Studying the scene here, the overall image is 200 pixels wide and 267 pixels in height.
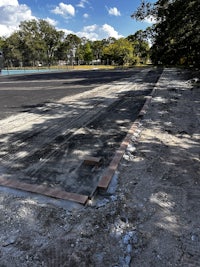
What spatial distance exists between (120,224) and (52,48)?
6431 cm

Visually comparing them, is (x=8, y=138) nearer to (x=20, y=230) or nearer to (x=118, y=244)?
(x=20, y=230)

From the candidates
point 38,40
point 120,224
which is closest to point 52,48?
point 38,40

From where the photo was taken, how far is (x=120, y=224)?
Result: 6.72ft

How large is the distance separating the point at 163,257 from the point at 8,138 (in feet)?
11.5

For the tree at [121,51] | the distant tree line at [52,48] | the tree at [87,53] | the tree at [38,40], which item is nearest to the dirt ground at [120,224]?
the distant tree line at [52,48]

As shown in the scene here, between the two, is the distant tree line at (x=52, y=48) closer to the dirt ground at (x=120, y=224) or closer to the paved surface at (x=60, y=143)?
the paved surface at (x=60, y=143)

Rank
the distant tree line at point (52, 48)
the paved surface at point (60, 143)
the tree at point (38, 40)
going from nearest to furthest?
the paved surface at point (60, 143) → the distant tree line at point (52, 48) → the tree at point (38, 40)

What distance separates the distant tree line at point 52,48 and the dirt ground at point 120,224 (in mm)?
40271

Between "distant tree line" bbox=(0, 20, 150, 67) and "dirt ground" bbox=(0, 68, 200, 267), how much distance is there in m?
40.3

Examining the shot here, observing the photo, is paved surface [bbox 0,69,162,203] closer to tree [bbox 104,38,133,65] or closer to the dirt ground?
the dirt ground

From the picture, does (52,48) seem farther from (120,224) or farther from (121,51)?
(120,224)

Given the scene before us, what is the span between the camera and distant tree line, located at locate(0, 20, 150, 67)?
1801 inches

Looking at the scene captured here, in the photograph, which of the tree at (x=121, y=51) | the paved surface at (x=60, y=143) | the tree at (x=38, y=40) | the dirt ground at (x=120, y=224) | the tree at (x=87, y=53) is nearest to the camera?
the dirt ground at (x=120, y=224)

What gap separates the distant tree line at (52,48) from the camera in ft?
150
